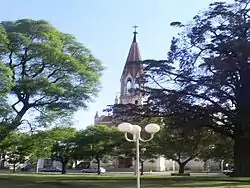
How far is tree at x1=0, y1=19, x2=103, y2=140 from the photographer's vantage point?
3259cm

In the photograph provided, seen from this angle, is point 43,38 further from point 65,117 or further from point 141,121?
point 141,121

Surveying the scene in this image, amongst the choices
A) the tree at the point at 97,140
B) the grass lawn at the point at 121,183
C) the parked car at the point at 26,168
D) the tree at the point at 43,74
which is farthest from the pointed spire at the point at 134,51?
the grass lawn at the point at 121,183

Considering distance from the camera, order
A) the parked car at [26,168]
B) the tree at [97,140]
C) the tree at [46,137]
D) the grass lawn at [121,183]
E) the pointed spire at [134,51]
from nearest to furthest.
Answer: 1. the grass lawn at [121,183]
2. the tree at [46,137]
3. the tree at [97,140]
4. the pointed spire at [134,51]
5. the parked car at [26,168]

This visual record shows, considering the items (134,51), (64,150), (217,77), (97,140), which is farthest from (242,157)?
(134,51)

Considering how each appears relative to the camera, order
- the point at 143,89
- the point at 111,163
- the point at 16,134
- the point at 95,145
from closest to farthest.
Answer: the point at 143,89
the point at 16,134
the point at 95,145
the point at 111,163

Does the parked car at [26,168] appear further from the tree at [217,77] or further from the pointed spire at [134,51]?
the tree at [217,77]

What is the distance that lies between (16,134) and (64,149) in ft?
85.0

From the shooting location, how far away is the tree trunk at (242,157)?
30484 millimetres

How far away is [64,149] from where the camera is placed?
6047cm

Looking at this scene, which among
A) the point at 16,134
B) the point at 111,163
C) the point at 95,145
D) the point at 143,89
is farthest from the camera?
the point at 111,163

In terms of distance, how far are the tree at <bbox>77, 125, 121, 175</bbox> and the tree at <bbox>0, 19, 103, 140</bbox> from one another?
22.7 meters

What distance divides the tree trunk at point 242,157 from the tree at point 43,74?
12.7 metres

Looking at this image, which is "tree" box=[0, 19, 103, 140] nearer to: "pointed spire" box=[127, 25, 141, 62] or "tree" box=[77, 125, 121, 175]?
"tree" box=[77, 125, 121, 175]

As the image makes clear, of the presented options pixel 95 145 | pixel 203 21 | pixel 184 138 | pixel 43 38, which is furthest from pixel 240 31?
pixel 95 145
